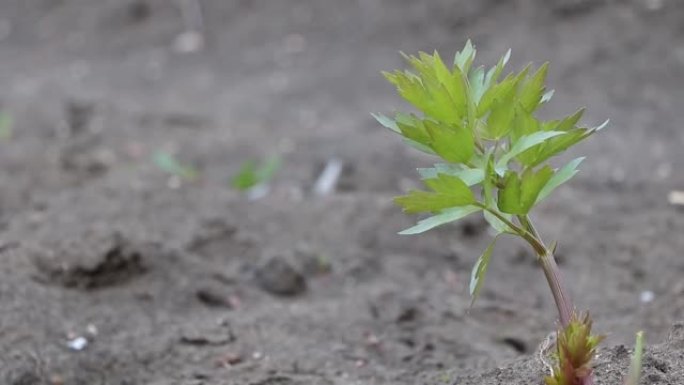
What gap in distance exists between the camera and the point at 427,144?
1458 millimetres

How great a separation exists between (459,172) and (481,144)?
6cm

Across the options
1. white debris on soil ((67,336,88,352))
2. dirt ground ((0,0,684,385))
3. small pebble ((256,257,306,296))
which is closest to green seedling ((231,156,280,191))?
dirt ground ((0,0,684,385))

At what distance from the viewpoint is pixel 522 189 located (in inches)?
56.1

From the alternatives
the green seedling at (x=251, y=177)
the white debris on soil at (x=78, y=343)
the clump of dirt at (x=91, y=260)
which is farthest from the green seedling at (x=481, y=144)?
the green seedling at (x=251, y=177)

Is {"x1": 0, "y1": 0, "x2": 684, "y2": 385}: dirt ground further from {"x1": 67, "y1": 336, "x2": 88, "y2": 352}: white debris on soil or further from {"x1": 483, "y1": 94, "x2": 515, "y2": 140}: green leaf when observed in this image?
{"x1": 483, "y1": 94, "x2": 515, "y2": 140}: green leaf

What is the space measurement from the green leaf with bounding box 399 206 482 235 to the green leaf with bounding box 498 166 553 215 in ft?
0.15

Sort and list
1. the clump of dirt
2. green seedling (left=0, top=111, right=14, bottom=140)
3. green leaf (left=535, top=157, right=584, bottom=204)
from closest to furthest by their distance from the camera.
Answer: green leaf (left=535, top=157, right=584, bottom=204) → the clump of dirt → green seedling (left=0, top=111, right=14, bottom=140)

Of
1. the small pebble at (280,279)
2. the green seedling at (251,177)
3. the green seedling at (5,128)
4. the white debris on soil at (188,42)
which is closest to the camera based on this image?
the small pebble at (280,279)

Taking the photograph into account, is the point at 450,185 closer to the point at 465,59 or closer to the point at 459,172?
the point at 459,172

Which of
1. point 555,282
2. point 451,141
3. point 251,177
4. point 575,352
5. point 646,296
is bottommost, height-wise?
point 575,352

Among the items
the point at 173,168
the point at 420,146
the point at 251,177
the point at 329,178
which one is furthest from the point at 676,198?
the point at 420,146

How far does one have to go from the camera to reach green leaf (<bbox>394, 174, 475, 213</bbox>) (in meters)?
1.40

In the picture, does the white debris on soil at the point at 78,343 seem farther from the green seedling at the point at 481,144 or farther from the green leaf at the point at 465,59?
the green leaf at the point at 465,59

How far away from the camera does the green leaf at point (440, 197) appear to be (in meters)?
1.40
